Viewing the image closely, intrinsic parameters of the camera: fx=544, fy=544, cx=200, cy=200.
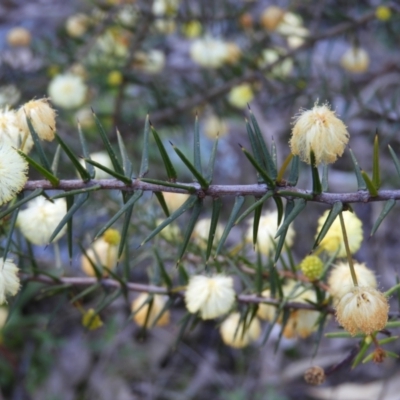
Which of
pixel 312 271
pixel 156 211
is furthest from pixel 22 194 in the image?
pixel 156 211

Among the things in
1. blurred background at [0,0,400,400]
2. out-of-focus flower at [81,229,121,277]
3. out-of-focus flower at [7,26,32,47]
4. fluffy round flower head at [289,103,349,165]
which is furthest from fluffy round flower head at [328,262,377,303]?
→ out-of-focus flower at [7,26,32,47]

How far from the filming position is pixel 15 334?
221cm

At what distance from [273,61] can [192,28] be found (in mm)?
399

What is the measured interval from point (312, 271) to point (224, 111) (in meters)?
1.34

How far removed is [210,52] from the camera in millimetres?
2195

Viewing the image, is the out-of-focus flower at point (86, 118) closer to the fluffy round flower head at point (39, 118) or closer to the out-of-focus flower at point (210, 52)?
the out-of-focus flower at point (210, 52)

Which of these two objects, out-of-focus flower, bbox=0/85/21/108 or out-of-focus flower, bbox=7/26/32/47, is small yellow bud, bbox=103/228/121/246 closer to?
out-of-focus flower, bbox=0/85/21/108

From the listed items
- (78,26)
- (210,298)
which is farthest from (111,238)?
(78,26)

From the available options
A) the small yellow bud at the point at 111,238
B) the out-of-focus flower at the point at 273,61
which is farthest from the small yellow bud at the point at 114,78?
the small yellow bud at the point at 111,238

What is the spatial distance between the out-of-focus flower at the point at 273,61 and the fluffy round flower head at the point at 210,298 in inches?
44.3

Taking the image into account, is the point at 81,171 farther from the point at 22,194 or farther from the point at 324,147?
the point at 324,147

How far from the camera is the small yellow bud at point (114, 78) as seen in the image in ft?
6.86

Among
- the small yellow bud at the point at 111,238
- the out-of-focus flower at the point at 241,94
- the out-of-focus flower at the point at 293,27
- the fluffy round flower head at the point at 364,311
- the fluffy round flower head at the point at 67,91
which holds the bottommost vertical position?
the fluffy round flower head at the point at 364,311

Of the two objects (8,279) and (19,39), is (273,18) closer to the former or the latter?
(19,39)
